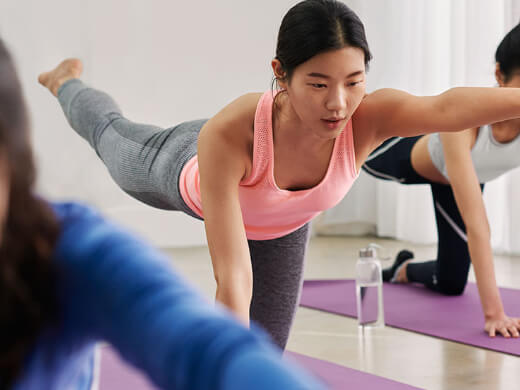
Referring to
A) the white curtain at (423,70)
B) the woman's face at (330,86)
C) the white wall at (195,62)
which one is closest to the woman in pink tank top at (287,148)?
the woman's face at (330,86)

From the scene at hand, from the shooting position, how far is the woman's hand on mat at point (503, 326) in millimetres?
1938

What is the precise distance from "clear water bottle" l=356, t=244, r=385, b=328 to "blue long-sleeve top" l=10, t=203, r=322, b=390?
5.58 ft

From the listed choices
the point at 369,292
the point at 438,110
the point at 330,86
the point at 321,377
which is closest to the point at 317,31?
the point at 330,86

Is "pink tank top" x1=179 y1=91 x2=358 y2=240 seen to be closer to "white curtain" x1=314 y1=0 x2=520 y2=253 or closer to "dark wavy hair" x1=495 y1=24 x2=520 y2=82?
"dark wavy hair" x1=495 y1=24 x2=520 y2=82

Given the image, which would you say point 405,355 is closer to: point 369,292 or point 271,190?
point 369,292

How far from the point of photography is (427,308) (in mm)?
2307

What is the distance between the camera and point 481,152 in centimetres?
221

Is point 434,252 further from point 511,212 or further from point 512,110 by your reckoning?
point 512,110

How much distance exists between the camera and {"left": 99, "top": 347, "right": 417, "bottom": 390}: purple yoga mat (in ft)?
5.13

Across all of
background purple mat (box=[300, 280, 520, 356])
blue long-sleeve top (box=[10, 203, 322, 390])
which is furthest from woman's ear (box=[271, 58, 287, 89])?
background purple mat (box=[300, 280, 520, 356])

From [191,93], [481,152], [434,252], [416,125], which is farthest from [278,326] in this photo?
[191,93]

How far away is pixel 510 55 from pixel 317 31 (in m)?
0.92

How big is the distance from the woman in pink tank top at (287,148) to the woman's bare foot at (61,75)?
586 millimetres

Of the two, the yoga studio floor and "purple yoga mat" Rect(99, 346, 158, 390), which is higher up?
"purple yoga mat" Rect(99, 346, 158, 390)
